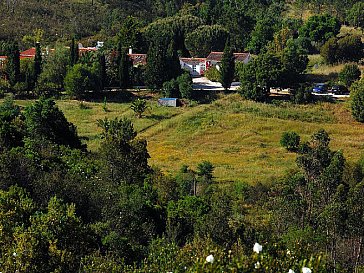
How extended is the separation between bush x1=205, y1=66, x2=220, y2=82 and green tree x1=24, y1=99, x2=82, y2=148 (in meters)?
20.1

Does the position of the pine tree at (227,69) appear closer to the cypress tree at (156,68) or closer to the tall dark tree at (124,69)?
the cypress tree at (156,68)

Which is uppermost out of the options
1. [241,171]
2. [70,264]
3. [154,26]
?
[154,26]

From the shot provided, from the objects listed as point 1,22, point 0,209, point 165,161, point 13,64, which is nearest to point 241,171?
point 165,161

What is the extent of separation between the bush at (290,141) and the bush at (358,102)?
22.5 feet

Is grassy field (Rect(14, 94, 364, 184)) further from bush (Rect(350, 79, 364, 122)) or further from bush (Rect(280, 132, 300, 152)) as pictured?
bush (Rect(350, 79, 364, 122))

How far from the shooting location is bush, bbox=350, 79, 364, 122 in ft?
134

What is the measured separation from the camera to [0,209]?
49.3 feet

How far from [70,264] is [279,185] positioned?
1750 centimetres

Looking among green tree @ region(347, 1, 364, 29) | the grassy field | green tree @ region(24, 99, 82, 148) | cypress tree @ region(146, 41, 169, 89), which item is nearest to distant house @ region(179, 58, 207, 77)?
cypress tree @ region(146, 41, 169, 89)

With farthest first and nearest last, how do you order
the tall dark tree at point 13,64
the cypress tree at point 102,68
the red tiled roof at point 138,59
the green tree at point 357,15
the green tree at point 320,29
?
the green tree at point 357,15 → the green tree at point 320,29 → the red tiled roof at point 138,59 → the cypress tree at point 102,68 → the tall dark tree at point 13,64

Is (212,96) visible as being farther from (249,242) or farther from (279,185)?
(249,242)

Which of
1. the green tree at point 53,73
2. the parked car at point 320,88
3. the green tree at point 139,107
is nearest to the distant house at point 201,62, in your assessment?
the parked car at point 320,88

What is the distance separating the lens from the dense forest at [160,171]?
1321 centimetres

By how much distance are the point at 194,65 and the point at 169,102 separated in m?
11.8
